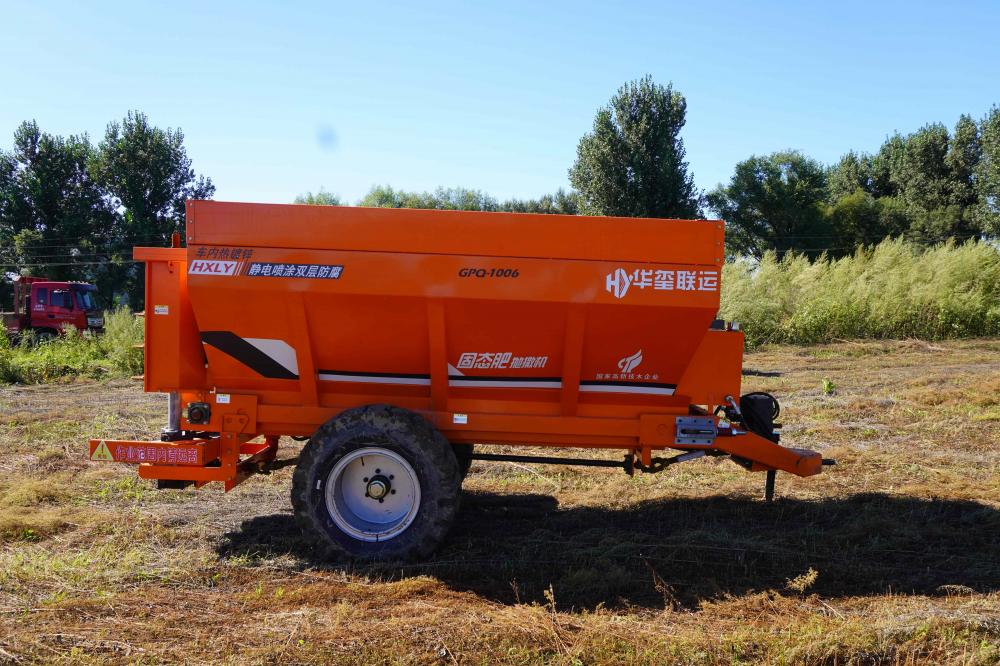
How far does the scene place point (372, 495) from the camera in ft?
15.9

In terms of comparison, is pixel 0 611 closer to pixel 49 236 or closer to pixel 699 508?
pixel 699 508

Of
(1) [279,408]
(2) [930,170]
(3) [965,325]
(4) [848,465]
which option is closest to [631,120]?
(2) [930,170]

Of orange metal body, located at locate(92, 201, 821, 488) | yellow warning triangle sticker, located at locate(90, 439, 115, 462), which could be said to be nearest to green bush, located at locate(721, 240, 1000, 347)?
orange metal body, located at locate(92, 201, 821, 488)

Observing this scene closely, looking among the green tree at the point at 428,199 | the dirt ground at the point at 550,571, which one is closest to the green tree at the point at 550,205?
the green tree at the point at 428,199

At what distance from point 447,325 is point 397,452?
0.91m

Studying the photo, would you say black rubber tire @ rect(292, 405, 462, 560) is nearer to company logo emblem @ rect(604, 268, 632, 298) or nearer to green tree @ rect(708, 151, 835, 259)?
company logo emblem @ rect(604, 268, 632, 298)

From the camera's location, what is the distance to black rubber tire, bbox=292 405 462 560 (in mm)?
4715

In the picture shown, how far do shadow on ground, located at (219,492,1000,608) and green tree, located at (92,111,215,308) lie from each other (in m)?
33.8

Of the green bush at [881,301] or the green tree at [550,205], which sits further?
the green tree at [550,205]

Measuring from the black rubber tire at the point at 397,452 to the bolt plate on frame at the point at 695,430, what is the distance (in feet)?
5.24

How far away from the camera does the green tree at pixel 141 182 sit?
3494 centimetres

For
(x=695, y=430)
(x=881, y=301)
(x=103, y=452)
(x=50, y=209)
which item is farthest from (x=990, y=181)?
(x=50, y=209)

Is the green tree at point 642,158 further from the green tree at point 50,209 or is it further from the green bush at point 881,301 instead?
the green tree at point 50,209

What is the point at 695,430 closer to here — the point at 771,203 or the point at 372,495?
the point at 372,495
